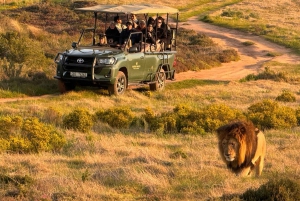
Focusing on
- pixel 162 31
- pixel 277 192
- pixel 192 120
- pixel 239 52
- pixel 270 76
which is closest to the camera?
pixel 277 192

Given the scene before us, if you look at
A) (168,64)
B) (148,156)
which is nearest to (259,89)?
(168,64)

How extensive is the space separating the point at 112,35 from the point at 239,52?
57.5ft

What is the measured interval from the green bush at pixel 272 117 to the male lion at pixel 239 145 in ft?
18.7

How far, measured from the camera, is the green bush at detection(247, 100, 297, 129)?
13531mm

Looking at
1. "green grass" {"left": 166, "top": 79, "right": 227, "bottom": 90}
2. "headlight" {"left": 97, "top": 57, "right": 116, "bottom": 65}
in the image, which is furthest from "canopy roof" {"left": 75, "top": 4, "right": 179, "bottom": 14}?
"green grass" {"left": 166, "top": 79, "right": 227, "bottom": 90}

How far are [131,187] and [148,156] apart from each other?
1934 millimetres

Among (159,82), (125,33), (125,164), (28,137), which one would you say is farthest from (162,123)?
(159,82)

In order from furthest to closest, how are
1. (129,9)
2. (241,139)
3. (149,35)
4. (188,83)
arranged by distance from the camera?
1. (188,83)
2. (149,35)
3. (129,9)
4. (241,139)

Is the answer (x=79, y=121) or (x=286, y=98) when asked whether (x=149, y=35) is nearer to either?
(x=286, y=98)

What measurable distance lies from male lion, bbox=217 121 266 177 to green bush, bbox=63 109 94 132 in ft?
16.8

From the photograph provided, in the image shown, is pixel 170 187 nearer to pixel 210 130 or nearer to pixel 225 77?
pixel 210 130

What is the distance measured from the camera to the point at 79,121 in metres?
12.5

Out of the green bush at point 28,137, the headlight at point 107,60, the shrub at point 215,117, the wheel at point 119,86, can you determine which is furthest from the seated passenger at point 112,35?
the green bush at point 28,137

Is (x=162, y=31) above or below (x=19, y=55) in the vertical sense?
above
